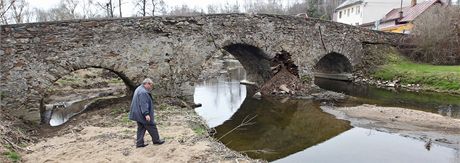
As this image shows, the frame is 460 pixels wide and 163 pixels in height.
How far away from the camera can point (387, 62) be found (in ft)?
91.1

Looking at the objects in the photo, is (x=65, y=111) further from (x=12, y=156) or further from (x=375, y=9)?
(x=375, y=9)

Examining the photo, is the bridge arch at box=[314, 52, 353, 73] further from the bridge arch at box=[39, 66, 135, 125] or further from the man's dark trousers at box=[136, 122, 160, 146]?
the man's dark trousers at box=[136, 122, 160, 146]

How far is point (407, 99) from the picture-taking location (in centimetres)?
2039

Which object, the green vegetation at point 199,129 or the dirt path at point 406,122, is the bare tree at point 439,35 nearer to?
the dirt path at point 406,122

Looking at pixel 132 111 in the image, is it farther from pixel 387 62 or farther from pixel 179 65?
pixel 387 62

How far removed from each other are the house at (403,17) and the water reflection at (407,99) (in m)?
16.7

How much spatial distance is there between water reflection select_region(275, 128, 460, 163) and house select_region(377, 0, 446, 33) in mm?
27783

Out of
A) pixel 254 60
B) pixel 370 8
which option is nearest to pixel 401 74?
pixel 254 60

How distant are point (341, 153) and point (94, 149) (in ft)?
21.5

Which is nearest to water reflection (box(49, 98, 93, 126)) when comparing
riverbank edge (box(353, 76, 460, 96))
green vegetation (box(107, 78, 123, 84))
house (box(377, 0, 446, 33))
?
green vegetation (box(107, 78, 123, 84))

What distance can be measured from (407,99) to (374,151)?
10.2m

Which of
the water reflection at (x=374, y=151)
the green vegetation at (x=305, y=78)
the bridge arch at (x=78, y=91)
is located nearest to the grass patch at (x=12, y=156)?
the water reflection at (x=374, y=151)

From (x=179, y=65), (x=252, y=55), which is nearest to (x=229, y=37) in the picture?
(x=179, y=65)

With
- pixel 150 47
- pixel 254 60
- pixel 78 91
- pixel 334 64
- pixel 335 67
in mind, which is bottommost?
pixel 78 91
